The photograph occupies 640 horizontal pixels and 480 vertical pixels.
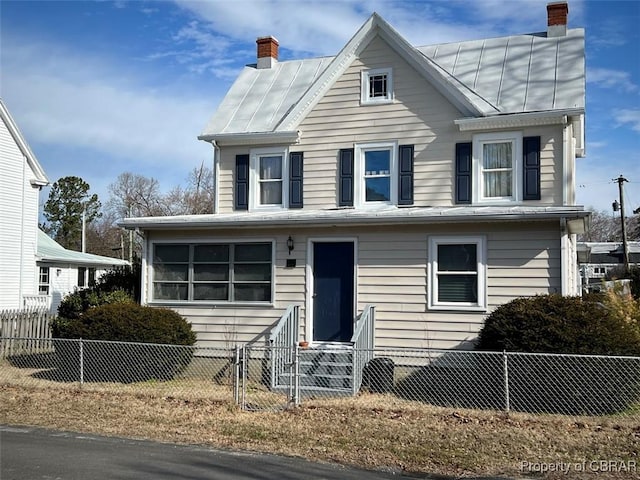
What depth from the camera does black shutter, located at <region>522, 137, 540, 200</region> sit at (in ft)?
45.7

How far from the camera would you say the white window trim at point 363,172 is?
14.9m

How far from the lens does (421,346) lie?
42.3ft

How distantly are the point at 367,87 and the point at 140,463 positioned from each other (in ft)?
34.8

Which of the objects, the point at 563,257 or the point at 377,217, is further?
the point at 377,217

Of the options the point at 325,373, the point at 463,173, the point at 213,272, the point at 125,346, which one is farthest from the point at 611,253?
the point at 125,346

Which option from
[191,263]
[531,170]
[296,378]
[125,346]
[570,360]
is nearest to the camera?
[570,360]

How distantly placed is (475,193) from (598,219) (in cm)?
6444

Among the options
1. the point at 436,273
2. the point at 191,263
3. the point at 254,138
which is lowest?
the point at 436,273

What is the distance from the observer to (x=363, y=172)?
1522 cm

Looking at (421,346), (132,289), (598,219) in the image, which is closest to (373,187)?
(421,346)

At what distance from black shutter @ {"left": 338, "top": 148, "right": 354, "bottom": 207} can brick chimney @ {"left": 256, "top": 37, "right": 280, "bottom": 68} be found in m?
5.02

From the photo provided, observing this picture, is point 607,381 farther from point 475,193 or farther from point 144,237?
point 144,237

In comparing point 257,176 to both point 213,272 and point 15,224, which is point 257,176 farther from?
point 15,224

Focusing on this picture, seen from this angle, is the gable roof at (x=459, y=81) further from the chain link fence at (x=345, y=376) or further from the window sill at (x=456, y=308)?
the chain link fence at (x=345, y=376)
